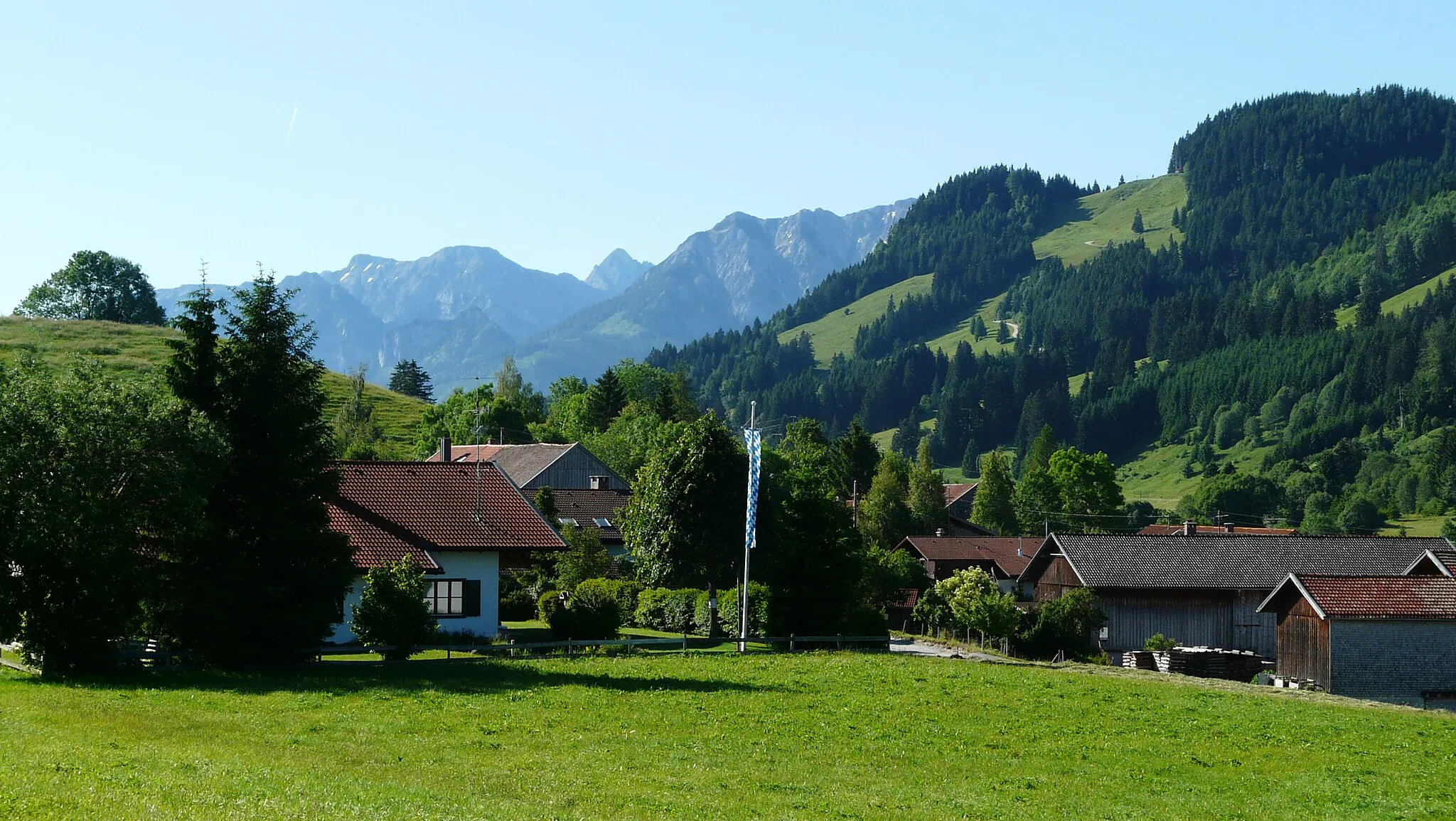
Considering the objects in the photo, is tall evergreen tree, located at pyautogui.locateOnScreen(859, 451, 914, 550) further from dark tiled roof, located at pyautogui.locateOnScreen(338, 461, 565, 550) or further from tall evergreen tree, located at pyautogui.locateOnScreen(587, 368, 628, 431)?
dark tiled roof, located at pyautogui.locateOnScreen(338, 461, 565, 550)

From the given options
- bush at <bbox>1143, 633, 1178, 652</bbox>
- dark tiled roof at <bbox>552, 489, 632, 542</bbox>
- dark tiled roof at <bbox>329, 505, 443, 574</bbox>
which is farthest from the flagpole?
dark tiled roof at <bbox>552, 489, 632, 542</bbox>

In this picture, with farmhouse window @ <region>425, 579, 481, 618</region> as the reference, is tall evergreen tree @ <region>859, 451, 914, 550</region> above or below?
above

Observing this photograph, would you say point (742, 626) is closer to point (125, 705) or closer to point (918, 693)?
point (918, 693)

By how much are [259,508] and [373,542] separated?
31.2 feet

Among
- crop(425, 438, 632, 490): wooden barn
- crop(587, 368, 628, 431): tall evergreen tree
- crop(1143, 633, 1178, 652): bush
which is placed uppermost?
crop(587, 368, 628, 431): tall evergreen tree

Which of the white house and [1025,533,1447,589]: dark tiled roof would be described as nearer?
the white house

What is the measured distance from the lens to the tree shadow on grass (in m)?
30.5

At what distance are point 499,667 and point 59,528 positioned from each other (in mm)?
11782

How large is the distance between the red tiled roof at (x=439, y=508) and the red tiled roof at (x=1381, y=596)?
2618 cm

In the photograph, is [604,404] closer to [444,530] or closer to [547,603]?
[547,603]

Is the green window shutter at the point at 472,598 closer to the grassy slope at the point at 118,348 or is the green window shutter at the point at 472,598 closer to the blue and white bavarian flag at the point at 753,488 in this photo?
the blue and white bavarian flag at the point at 753,488

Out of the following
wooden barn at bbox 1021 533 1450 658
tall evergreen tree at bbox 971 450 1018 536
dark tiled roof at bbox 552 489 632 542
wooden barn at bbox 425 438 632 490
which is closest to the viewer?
wooden barn at bbox 1021 533 1450 658

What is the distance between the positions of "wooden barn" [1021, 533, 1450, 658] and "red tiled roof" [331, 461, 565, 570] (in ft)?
95.3

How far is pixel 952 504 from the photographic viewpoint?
15275cm
